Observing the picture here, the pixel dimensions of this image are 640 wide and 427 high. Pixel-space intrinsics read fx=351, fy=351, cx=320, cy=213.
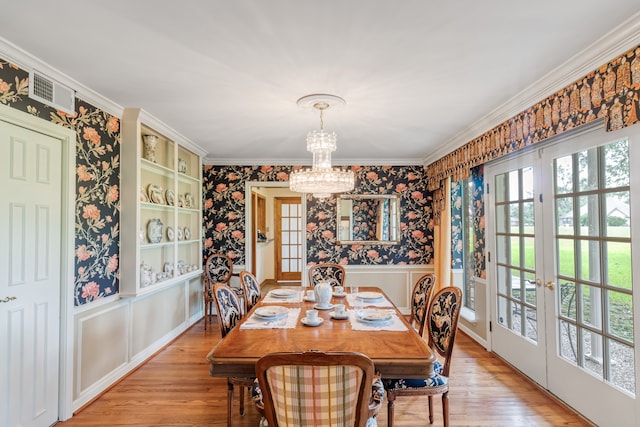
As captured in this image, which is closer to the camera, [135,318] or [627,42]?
[627,42]

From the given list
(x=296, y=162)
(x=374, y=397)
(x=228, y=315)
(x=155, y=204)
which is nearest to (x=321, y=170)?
(x=228, y=315)

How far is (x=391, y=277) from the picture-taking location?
17.6 ft

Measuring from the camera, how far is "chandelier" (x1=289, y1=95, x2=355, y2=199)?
9.25 ft

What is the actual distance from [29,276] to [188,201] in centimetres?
→ 252

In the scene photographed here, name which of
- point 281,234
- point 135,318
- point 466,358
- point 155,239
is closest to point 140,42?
point 155,239

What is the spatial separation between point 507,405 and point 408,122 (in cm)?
253

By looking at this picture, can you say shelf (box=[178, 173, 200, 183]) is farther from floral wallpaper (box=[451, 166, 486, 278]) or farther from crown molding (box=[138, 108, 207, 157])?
floral wallpaper (box=[451, 166, 486, 278])

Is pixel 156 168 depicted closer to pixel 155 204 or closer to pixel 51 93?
pixel 155 204

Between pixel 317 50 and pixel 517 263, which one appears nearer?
pixel 317 50

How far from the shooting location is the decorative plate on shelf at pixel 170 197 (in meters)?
4.03

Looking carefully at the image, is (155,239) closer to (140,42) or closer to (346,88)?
(140,42)

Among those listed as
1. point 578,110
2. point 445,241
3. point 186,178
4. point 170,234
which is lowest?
point 445,241

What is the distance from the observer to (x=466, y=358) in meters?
3.52

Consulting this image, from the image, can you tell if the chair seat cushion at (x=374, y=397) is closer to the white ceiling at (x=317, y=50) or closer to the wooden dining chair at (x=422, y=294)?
the wooden dining chair at (x=422, y=294)
